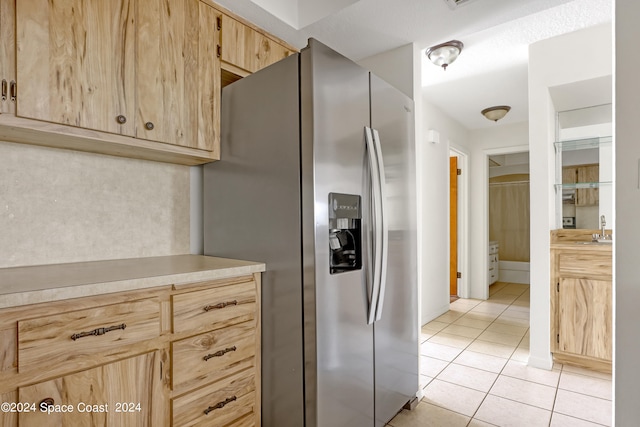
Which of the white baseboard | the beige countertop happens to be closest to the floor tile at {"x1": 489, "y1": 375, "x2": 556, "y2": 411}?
the beige countertop

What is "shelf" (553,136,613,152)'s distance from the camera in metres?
2.74

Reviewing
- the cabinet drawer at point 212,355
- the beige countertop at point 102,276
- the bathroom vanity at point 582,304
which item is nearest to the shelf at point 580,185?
the bathroom vanity at point 582,304

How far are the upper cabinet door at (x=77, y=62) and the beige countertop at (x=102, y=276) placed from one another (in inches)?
23.3

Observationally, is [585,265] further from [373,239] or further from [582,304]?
[373,239]

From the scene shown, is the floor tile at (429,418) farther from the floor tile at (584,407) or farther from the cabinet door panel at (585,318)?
the cabinet door panel at (585,318)

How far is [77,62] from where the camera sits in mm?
1338

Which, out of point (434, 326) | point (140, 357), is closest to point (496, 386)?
point (434, 326)

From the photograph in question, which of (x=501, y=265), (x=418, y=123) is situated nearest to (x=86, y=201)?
(x=418, y=123)

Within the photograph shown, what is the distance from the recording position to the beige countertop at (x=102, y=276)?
103 cm

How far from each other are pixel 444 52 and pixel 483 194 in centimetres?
282

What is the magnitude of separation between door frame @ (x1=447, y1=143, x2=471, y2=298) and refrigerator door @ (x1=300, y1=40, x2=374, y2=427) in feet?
12.0

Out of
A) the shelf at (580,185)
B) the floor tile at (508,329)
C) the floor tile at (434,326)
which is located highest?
the shelf at (580,185)

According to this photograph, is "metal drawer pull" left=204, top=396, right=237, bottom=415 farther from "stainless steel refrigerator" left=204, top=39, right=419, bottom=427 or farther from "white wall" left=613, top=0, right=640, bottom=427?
"white wall" left=613, top=0, right=640, bottom=427

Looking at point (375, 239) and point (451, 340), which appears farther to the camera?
point (451, 340)
